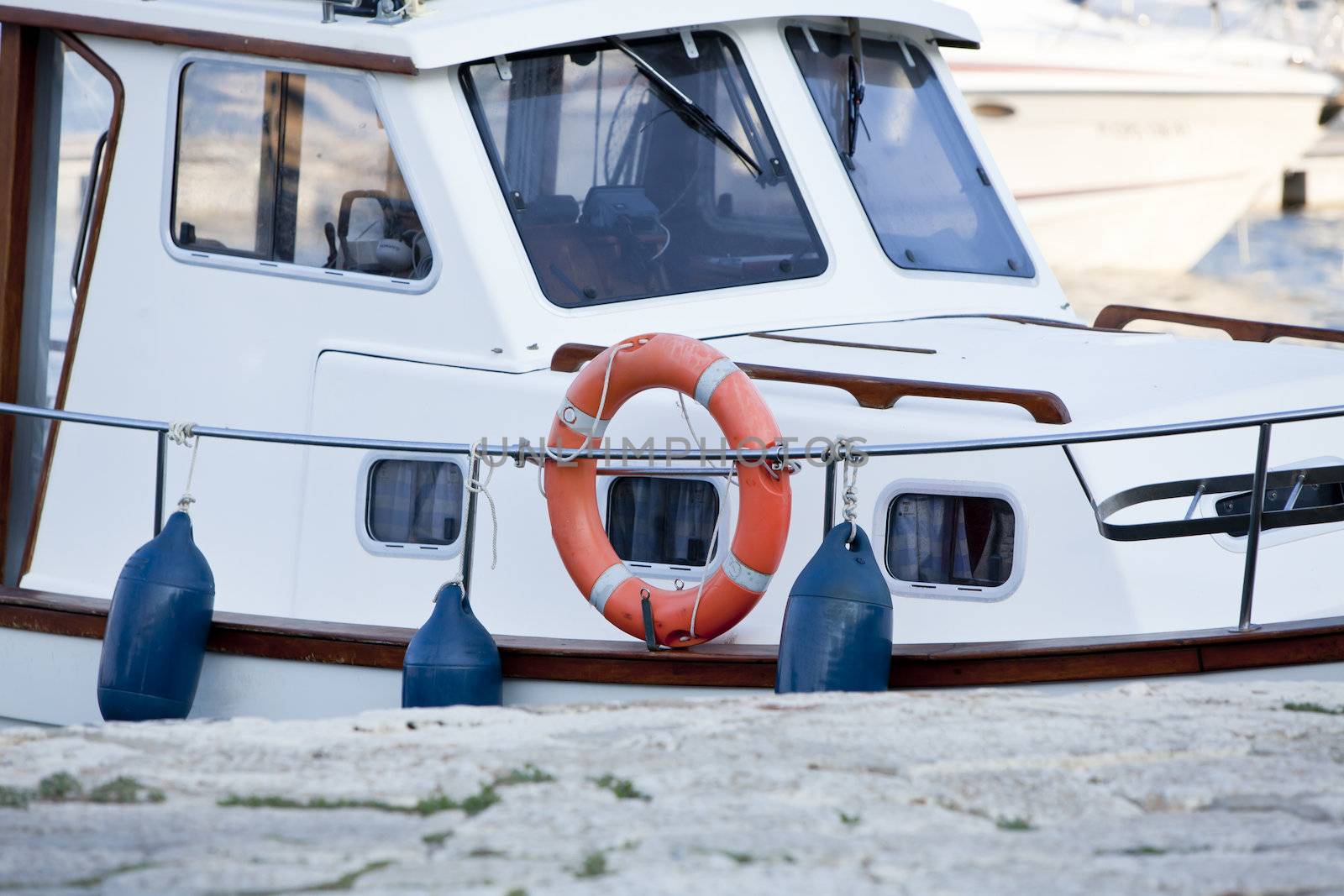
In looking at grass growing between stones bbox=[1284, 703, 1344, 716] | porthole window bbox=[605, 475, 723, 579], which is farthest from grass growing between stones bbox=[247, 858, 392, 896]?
grass growing between stones bbox=[1284, 703, 1344, 716]

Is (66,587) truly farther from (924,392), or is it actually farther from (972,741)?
(972,741)

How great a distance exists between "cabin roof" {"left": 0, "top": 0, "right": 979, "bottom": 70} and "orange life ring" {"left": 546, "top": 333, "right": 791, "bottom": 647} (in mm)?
1136

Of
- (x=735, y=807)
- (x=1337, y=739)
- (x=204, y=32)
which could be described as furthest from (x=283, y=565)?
(x=1337, y=739)

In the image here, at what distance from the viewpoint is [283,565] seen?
4.73m

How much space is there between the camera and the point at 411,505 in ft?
15.0

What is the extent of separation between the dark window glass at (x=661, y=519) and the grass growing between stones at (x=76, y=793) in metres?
1.57

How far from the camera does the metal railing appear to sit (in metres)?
3.74

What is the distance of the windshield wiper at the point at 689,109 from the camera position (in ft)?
15.9

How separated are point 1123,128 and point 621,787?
51.8ft

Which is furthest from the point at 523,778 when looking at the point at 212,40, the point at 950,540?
the point at 212,40

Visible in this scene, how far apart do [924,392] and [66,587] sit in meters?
2.66

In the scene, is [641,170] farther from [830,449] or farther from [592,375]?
[830,449]

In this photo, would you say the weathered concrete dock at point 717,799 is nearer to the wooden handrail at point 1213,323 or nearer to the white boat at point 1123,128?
the wooden handrail at point 1213,323

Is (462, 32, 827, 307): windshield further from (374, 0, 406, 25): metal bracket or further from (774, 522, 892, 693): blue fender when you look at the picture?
(774, 522, 892, 693): blue fender
